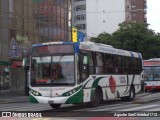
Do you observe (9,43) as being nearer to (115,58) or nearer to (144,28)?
(115,58)

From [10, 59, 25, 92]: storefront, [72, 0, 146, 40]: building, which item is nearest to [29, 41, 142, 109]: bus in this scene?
[10, 59, 25, 92]: storefront

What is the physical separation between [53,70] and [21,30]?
27326 millimetres

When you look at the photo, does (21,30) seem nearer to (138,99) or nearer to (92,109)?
(138,99)

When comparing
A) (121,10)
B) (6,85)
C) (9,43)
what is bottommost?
(6,85)

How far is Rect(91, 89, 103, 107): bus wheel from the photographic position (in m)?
22.0

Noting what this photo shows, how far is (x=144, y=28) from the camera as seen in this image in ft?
231

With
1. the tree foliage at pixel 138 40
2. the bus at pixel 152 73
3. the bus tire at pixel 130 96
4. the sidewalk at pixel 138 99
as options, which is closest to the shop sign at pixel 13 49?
the sidewalk at pixel 138 99

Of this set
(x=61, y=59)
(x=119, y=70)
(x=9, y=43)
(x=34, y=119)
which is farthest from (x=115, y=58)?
(x=9, y=43)

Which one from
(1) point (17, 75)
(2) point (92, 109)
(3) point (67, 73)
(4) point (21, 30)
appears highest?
(4) point (21, 30)

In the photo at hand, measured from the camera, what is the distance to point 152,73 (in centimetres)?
4181

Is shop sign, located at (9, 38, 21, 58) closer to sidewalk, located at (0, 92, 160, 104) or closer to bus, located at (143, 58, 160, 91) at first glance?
sidewalk, located at (0, 92, 160, 104)

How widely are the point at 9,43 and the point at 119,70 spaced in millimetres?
20973

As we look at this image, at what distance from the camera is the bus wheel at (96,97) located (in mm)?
21969

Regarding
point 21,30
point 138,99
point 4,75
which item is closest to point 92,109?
point 138,99
